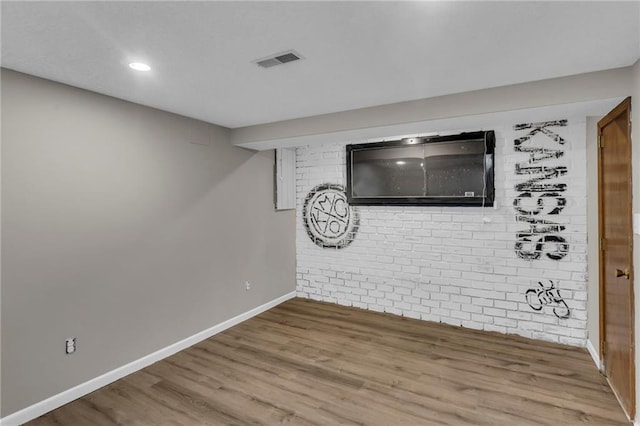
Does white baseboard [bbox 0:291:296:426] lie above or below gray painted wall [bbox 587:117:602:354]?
below

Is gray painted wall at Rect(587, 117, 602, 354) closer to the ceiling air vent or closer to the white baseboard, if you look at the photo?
the ceiling air vent

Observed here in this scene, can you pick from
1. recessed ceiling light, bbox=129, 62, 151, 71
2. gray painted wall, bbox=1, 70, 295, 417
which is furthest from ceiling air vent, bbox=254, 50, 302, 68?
gray painted wall, bbox=1, 70, 295, 417

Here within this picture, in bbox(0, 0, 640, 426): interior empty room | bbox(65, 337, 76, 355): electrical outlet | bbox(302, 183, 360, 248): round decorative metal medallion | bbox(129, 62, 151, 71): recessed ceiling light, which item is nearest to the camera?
bbox(0, 0, 640, 426): interior empty room

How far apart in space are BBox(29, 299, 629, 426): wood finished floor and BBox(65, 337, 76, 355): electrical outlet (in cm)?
37

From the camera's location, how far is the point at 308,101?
296 centimetres

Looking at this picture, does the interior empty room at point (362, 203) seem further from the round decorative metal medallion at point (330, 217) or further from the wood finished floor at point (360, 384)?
the round decorative metal medallion at point (330, 217)

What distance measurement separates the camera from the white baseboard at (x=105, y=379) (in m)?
2.30

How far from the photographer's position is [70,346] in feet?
8.39

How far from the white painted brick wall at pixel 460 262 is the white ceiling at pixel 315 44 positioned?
157 cm

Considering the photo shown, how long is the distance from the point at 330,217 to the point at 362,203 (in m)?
0.56

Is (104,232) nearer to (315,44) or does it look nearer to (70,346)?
(70,346)

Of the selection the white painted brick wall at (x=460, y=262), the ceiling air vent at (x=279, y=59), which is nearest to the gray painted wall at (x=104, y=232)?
the white painted brick wall at (x=460, y=262)

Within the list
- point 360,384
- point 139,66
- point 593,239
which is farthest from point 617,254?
point 139,66

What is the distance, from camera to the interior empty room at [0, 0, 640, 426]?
1858 millimetres
